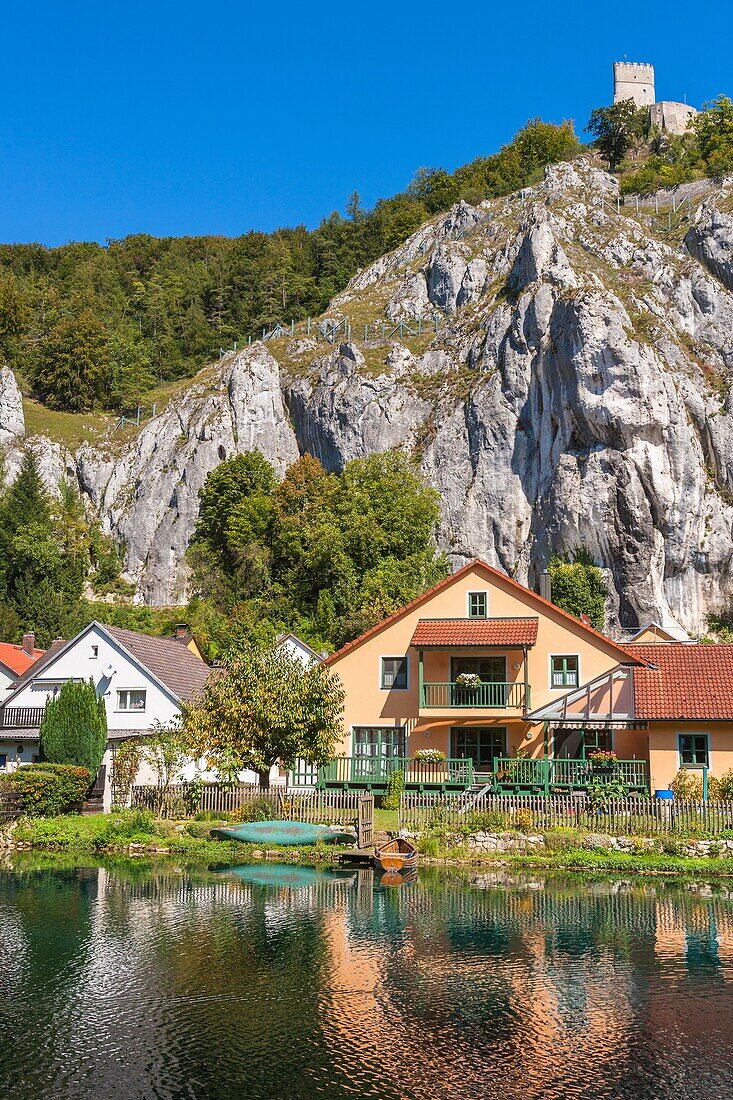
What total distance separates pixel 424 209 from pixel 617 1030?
472 ft

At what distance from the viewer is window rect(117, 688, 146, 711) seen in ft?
159

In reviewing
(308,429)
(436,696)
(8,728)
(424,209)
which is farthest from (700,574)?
(424,209)

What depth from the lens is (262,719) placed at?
119 feet

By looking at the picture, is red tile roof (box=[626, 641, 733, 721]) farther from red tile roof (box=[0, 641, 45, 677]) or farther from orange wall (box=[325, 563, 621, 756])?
red tile roof (box=[0, 641, 45, 677])

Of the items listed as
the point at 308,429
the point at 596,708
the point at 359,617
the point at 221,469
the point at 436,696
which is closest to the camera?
the point at 596,708

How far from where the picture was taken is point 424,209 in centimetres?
14762

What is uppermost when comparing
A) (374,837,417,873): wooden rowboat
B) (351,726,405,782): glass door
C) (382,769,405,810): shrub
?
(351,726,405,782): glass door

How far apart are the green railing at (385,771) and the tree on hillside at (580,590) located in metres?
36.7

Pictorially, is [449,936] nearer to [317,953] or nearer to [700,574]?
[317,953]

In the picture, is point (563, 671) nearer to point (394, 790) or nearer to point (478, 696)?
point (478, 696)

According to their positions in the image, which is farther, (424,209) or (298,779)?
(424,209)

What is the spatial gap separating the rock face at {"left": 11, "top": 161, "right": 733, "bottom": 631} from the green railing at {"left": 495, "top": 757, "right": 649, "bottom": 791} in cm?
4575

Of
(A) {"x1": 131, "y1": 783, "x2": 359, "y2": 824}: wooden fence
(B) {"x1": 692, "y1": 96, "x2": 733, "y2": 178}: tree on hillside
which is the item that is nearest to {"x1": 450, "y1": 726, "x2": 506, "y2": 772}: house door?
(A) {"x1": 131, "y1": 783, "x2": 359, "y2": 824}: wooden fence

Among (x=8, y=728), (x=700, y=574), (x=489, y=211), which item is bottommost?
(x=8, y=728)
